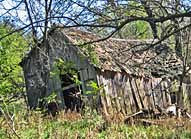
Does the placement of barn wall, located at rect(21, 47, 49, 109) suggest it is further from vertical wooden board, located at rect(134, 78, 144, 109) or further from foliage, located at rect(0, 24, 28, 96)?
vertical wooden board, located at rect(134, 78, 144, 109)

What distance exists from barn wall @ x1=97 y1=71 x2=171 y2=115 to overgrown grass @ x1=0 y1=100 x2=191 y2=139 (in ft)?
13.5

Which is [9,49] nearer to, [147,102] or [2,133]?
[147,102]

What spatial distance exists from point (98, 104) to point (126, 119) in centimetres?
457

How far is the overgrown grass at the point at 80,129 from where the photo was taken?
7828 millimetres

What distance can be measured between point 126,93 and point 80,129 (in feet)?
27.6

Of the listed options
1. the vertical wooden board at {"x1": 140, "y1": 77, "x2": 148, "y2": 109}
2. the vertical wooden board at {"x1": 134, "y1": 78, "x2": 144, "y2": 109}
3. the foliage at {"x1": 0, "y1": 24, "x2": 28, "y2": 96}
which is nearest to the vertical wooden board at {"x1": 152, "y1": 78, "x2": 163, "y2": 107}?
the vertical wooden board at {"x1": 140, "y1": 77, "x2": 148, "y2": 109}

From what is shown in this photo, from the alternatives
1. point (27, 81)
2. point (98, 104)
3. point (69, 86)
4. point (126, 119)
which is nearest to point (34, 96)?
point (27, 81)

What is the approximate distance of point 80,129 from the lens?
33.3ft

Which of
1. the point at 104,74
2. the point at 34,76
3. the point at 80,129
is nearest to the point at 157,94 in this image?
the point at 104,74

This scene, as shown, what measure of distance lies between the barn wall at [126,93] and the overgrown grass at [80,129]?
4.10 meters

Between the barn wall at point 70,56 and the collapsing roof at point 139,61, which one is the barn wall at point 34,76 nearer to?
the barn wall at point 70,56

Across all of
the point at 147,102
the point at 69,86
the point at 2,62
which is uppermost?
the point at 2,62

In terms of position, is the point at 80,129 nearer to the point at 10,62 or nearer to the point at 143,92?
the point at 143,92

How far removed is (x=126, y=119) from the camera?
11961 mm
